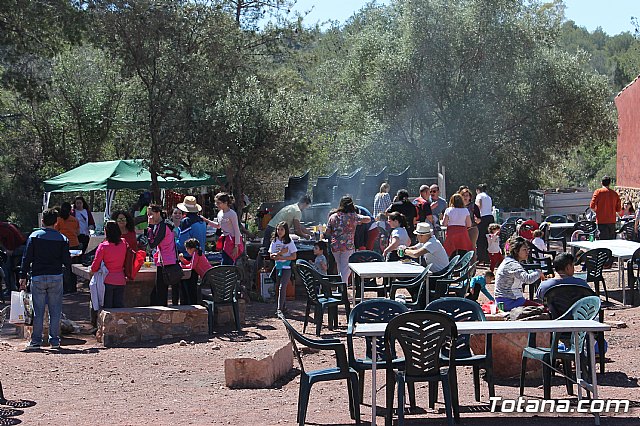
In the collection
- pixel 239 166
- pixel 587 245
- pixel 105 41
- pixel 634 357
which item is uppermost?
pixel 105 41

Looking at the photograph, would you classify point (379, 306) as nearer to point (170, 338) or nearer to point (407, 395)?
point (407, 395)

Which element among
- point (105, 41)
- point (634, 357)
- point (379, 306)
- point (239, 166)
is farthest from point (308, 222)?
point (379, 306)

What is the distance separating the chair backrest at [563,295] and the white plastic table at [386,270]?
9.24 ft

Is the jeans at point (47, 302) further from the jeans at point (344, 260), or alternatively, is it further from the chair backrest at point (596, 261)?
the chair backrest at point (596, 261)

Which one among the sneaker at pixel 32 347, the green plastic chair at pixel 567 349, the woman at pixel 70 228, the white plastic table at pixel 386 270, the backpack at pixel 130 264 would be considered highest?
the woman at pixel 70 228

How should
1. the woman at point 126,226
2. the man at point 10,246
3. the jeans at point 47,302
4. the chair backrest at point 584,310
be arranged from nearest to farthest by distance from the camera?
the chair backrest at point 584,310, the jeans at point 47,302, the woman at point 126,226, the man at point 10,246

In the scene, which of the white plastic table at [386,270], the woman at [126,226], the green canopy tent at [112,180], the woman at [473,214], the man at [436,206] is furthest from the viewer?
the green canopy tent at [112,180]

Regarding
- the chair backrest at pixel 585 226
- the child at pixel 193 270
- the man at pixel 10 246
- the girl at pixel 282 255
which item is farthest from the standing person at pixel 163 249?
the chair backrest at pixel 585 226

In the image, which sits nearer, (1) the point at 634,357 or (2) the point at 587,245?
(1) the point at 634,357

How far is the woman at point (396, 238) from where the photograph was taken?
13156 millimetres

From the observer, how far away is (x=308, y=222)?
21391 millimetres

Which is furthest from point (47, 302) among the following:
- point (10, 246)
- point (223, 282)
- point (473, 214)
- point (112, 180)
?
point (112, 180)

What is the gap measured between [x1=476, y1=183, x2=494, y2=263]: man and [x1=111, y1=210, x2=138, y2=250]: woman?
7.73 m

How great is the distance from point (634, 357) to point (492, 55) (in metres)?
17.6
